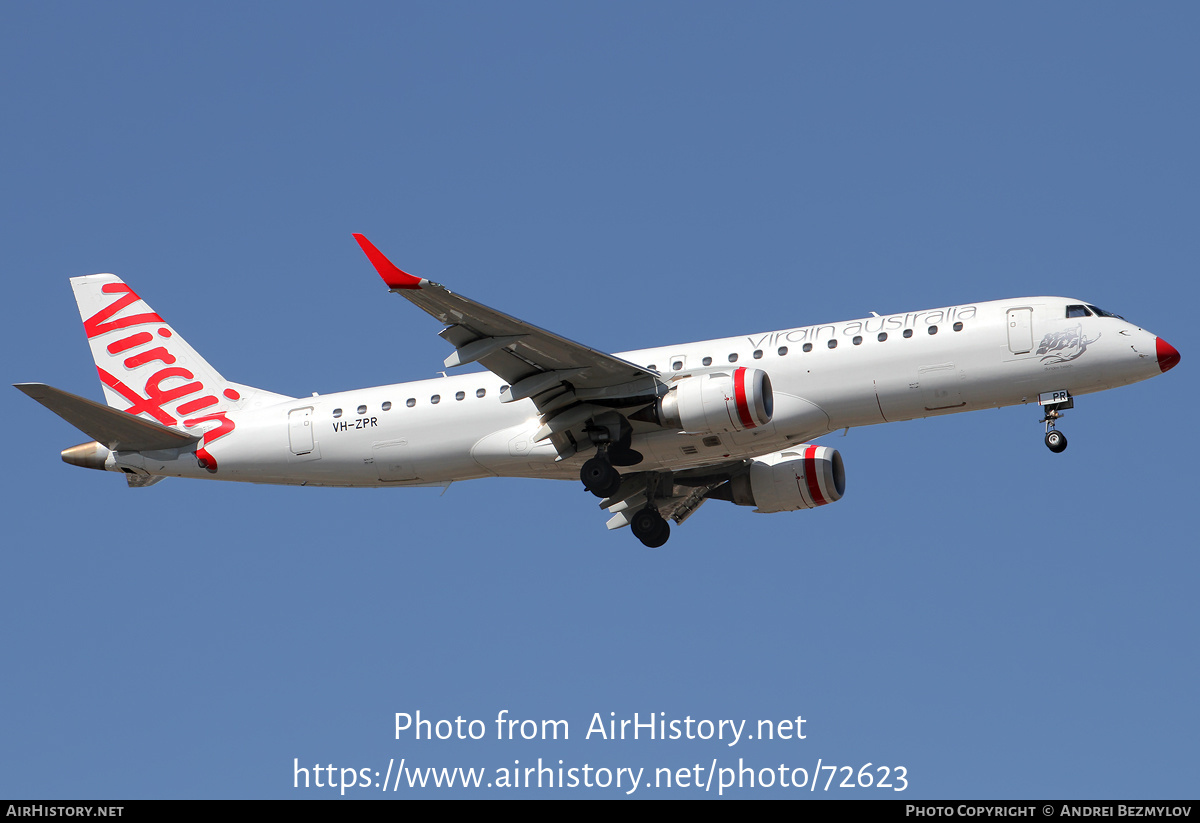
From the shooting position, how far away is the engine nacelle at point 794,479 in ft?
129

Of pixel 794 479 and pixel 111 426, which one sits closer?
pixel 111 426

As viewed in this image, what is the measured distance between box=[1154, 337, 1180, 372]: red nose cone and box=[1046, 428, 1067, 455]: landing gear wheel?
8.88 feet

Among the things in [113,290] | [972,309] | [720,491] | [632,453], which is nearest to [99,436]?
[113,290]

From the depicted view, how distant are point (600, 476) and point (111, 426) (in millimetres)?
12638

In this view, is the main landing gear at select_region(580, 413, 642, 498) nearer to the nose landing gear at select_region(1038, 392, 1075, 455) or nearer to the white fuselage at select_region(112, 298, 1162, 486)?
the white fuselage at select_region(112, 298, 1162, 486)

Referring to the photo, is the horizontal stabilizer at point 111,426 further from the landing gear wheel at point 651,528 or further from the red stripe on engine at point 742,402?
the red stripe on engine at point 742,402

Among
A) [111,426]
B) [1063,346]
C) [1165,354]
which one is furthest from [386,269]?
[1165,354]

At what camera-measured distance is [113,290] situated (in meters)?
42.7

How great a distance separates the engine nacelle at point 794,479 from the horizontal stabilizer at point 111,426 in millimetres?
14809

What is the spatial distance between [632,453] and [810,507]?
21.6 feet

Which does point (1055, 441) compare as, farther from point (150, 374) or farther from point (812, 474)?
point (150, 374)

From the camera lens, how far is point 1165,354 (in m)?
33.8

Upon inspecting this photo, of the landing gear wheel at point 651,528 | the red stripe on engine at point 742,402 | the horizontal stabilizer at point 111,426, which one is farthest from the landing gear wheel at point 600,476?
the horizontal stabilizer at point 111,426

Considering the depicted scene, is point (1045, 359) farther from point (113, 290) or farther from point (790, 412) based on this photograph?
point (113, 290)
